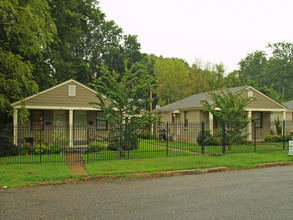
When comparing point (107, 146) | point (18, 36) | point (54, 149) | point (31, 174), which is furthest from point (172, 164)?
point (18, 36)

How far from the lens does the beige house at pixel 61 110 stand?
16406 mm

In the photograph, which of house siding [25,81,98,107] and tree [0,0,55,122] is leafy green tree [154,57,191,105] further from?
tree [0,0,55,122]

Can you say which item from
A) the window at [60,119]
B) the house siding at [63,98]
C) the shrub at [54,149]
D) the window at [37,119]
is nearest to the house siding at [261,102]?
the house siding at [63,98]

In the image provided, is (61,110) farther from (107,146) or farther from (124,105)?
(124,105)

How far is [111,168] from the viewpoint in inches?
390

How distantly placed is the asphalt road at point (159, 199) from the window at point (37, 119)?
10.8m

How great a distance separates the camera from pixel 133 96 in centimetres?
1241

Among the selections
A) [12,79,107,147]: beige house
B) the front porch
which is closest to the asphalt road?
[12,79,107,147]: beige house

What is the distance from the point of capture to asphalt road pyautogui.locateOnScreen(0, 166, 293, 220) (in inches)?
205

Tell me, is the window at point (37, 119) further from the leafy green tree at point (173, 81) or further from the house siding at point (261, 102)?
the leafy green tree at point (173, 81)

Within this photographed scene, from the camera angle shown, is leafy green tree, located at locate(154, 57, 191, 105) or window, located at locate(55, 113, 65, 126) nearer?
window, located at locate(55, 113, 65, 126)

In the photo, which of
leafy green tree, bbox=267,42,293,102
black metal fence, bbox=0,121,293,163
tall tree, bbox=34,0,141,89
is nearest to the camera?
black metal fence, bbox=0,121,293,163

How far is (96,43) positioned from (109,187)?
4169 centimetres

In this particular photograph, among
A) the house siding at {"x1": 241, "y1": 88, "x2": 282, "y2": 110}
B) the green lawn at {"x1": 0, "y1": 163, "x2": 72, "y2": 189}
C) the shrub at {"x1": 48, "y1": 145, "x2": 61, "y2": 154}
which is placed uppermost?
the house siding at {"x1": 241, "y1": 88, "x2": 282, "y2": 110}
